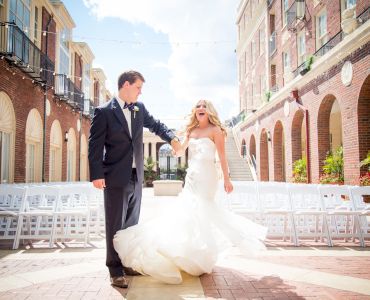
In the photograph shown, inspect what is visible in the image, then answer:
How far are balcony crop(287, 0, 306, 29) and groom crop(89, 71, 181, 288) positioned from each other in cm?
1377

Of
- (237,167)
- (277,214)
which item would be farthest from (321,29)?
(237,167)

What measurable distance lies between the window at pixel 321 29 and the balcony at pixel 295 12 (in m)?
1.18

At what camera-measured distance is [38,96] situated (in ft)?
Result: 47.5

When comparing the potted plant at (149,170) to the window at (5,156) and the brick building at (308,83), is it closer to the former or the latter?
the brick building at (308,83)

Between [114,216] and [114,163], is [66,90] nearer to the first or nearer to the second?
[114,163]

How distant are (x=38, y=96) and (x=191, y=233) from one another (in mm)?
12719

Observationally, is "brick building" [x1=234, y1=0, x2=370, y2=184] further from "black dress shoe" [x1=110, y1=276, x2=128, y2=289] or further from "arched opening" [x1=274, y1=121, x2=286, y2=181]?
"black dress shoe" [x1=110, y1=276, x2=128, y2=289]

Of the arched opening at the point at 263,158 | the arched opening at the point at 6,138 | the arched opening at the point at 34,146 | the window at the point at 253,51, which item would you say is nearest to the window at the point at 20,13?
the arched opening at the point at 6,138

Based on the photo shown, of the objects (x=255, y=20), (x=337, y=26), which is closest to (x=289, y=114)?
(x=337, y=26)

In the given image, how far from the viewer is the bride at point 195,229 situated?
3668mm

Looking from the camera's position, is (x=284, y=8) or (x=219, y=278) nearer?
(x=219, y=278)

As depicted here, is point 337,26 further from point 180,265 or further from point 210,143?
point 180,265

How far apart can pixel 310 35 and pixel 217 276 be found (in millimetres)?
13471

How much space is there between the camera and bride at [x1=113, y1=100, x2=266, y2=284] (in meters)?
3.67
